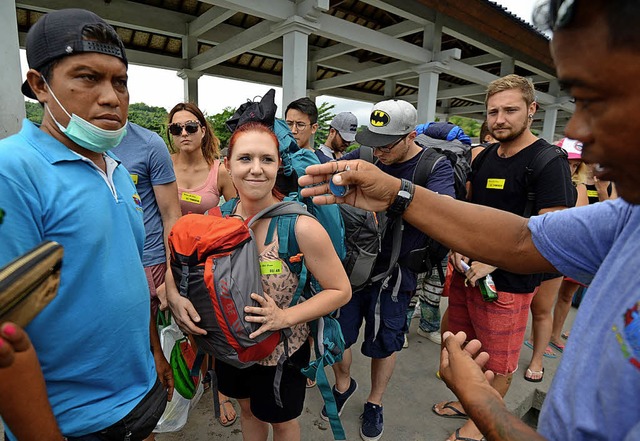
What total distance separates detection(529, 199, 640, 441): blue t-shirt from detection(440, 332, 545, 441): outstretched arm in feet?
0.29

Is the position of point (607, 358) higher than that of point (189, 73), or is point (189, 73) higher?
point (189, 73)

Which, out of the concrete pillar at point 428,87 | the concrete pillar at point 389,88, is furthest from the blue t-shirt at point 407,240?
the concrete pillar at point 389,88

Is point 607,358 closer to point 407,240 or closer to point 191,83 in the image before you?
point 407,240

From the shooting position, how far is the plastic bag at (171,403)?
6.72 ft

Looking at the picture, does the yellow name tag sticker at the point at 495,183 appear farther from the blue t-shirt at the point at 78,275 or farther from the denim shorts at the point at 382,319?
the blue t-shirt at the point at 78,275

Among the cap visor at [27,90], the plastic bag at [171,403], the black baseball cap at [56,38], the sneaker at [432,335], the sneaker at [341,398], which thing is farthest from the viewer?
the sneaker at [432,335]

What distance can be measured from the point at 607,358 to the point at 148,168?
7.15 ft

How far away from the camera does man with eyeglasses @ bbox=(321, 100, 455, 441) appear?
7.63ft

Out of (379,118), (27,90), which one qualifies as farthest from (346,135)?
(27,90)

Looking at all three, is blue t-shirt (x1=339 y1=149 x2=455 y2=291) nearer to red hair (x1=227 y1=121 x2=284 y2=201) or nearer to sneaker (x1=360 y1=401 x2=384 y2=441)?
sneaker (x1=360 y1=401 x2=384 y2=441)

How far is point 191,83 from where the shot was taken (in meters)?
10.1

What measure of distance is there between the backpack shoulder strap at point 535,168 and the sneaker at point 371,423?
1.59m

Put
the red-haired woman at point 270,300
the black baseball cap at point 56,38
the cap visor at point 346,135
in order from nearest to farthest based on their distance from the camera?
the black baseball cap at point 56,38, the red-haired woman at point 270,300, the cap visor at point 346,135

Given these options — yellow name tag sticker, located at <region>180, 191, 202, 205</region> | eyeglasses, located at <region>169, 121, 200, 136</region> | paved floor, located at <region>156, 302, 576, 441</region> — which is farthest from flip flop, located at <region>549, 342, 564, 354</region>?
eyeglasses, located at <region>169, 121, 200, 136</region>
